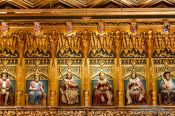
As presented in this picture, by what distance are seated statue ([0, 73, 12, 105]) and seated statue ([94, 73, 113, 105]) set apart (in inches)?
108

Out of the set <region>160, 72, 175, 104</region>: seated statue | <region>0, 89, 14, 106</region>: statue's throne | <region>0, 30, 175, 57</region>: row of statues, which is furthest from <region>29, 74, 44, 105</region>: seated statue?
<region>160, 72, 175, 104</region>: seated statue

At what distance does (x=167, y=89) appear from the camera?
16844 mm

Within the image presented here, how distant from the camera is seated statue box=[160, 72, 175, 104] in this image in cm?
1670

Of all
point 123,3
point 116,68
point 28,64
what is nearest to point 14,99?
point 28,64

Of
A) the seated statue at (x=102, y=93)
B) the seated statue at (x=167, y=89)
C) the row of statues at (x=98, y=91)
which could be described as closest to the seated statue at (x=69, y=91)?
the row of statues at (x=98, y=91)

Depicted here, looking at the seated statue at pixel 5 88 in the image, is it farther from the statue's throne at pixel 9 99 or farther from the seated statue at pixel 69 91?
the seated statue at pixel 69 91

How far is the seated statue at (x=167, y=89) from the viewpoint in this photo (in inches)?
658

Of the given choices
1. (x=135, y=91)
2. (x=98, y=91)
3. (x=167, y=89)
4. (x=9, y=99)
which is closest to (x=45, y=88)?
(x=9, y=99)

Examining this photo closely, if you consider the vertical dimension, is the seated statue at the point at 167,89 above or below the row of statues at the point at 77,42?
below

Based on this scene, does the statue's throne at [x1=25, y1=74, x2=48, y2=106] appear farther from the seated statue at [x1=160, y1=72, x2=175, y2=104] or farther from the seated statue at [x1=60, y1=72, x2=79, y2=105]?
the seated statue at [x1=160, y1=72, x2=175, y2=104]

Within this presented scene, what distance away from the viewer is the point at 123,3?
16719 millimetres

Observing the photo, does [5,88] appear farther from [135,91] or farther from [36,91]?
[135,91]

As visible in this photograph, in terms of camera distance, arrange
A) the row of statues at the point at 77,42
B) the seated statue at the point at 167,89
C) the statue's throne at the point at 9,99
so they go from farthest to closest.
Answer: the row of statues at the point at 77,42
the seated statue at the point at 167,89
the statue's throne at the point at 9,99

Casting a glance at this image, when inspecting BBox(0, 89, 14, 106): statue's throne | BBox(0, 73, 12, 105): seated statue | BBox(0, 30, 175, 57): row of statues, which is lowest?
BBox(0, 89, 14, 106): statue's throne
